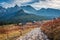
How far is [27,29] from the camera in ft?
22.9

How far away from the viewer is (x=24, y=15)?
7109 millimetres

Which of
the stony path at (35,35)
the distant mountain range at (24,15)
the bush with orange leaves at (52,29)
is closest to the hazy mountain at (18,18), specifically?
the distant mountain range at (24,15)

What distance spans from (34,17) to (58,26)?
810mm

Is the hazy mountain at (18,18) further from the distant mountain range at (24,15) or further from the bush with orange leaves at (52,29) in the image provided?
the bush with orange leaves at (52,29)

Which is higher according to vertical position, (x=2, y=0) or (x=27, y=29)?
(x=2, y=0)

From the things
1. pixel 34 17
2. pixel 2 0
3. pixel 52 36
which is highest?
pixel 2 0

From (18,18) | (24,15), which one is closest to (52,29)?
(24,15)

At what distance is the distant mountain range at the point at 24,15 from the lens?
7055 millimetres

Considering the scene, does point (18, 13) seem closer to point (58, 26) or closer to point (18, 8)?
point (18, 8)

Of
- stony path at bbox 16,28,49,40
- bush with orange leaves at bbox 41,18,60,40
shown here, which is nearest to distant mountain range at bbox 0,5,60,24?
bush with orange leaves at bbox 41,18,60,40

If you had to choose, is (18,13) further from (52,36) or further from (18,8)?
(52,36)

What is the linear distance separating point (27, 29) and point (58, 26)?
965 millimetres

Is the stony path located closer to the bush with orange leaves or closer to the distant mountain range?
the bush with orange leaves

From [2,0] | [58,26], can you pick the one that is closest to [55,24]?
[58,26]
